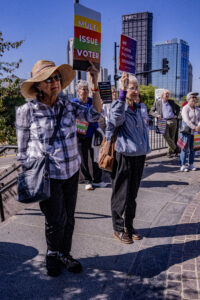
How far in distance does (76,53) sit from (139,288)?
2.50m

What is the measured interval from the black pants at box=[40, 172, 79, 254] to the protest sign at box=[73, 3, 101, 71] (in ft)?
4.21

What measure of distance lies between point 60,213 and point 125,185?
3.27 ft

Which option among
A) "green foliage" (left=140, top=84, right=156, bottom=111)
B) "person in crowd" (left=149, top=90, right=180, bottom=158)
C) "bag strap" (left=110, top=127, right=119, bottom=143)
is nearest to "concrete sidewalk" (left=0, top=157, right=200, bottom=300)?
"bag strap" (left=110, top=127, right=119, bottom=143)

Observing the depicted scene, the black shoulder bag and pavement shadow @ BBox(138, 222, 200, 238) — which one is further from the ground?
the black shoulder bag

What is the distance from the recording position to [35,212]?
14.3 feet

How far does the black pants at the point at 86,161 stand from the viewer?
560 centimetres

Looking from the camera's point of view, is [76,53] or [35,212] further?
[35,212]

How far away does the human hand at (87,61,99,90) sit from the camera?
2.78 metres

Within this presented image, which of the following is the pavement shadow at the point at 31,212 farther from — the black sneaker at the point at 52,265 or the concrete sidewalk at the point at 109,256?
the black sneaker at the point at 52,265

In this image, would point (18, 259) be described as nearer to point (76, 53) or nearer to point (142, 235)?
point (142, 235)

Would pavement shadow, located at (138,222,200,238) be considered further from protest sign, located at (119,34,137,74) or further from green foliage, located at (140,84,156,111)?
green foliage, located at (140,84,156,111)

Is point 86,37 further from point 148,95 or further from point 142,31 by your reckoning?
point 142,31

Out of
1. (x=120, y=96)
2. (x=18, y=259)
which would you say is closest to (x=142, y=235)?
(x=18, y=259)

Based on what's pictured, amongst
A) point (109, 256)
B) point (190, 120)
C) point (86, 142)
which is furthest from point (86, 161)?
point (190, 120)
